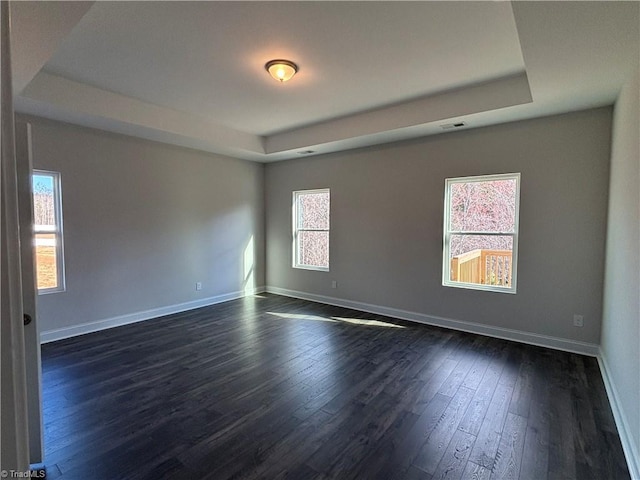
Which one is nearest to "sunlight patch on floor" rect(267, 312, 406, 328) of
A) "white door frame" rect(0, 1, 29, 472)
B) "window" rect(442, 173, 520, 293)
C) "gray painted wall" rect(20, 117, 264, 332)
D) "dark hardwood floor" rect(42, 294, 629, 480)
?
"dark hardwood floor" rect(42, 294, 629, 480)

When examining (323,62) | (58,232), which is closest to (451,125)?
(323,62)

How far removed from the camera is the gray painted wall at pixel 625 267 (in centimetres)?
196

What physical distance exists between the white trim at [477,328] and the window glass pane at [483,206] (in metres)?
1.23

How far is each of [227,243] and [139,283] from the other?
159 cm

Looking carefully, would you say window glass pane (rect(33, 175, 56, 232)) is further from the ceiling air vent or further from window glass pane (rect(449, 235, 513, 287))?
window glass pane (rect(449, 235, 513, 287))

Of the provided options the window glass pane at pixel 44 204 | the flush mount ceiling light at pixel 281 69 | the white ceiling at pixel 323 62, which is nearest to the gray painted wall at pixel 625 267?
the white ceiling at pixel 323 62

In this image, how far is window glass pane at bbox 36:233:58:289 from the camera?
375cm

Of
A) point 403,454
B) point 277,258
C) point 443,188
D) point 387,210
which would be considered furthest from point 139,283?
point 443,188

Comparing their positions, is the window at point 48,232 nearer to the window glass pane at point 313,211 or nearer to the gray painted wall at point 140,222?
the gray painted wall at point 140,222

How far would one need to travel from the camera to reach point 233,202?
583 centimetres

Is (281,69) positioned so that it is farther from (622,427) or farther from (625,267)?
(622,427)

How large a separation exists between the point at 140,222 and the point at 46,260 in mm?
1149

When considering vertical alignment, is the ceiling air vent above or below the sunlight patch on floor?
above

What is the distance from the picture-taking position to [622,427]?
6.96 feet
